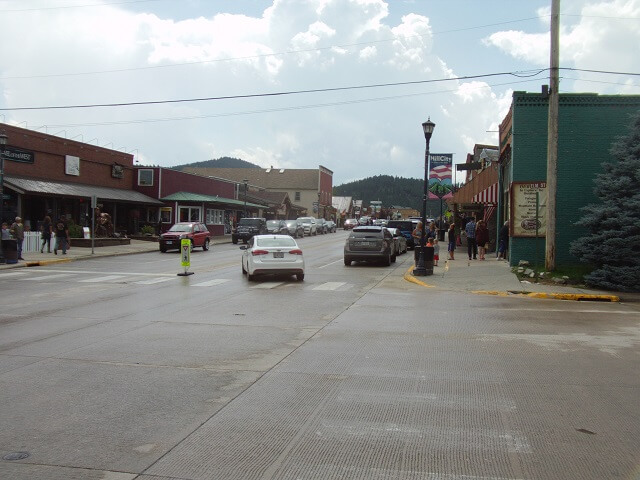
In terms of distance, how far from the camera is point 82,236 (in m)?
34.3

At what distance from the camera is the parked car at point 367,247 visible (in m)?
24.6

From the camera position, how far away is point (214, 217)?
53625 mm

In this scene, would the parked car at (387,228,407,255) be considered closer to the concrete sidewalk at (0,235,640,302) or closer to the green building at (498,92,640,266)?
the concrete sidewalk at (0,235,640,302)

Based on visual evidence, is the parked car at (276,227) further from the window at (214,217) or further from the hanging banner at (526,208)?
the hanging banner at (526,208)

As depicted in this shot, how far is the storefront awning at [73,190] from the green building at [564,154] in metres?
19.4

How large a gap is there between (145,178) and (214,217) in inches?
352

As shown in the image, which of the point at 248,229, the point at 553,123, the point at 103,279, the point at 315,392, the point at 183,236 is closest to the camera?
the point at 315,392

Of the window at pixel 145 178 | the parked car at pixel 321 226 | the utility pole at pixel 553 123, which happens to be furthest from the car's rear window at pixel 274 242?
the parked car at pixel 321 226

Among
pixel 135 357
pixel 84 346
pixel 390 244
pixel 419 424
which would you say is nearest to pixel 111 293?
pixel 84 346

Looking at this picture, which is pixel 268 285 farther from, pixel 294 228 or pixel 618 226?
pixel 294 228

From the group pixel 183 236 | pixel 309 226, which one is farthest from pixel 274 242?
pixel 309 226

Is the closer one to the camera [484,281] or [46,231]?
[484,281]

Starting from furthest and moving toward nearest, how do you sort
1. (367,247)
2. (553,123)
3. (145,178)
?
(145,178) < (367,247) < (553,123)

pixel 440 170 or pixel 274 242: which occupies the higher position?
pixel 440 170
